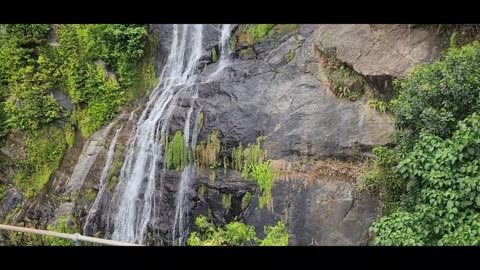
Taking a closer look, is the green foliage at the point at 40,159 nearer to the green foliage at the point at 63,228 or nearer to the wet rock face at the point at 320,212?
the green foliage at the point at 63,228

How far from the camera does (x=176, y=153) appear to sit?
6.96 metres

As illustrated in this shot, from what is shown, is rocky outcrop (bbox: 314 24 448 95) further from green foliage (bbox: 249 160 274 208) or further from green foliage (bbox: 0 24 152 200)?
green foliage (bbox: 0 24 152 200)

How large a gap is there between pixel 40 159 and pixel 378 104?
557cm

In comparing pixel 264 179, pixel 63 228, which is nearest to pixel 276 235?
pixel 264 179

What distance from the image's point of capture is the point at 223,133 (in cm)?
685

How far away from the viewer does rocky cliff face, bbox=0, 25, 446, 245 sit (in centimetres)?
603

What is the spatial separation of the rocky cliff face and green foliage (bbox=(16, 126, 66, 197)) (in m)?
0.18

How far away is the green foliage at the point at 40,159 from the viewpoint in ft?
25.5

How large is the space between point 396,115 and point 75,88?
5.54 meters

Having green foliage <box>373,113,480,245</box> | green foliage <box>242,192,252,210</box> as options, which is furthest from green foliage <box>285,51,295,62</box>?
green foliage <box>373,113,480,245</box>

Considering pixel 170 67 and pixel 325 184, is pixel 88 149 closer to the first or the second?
pixel 170 67
